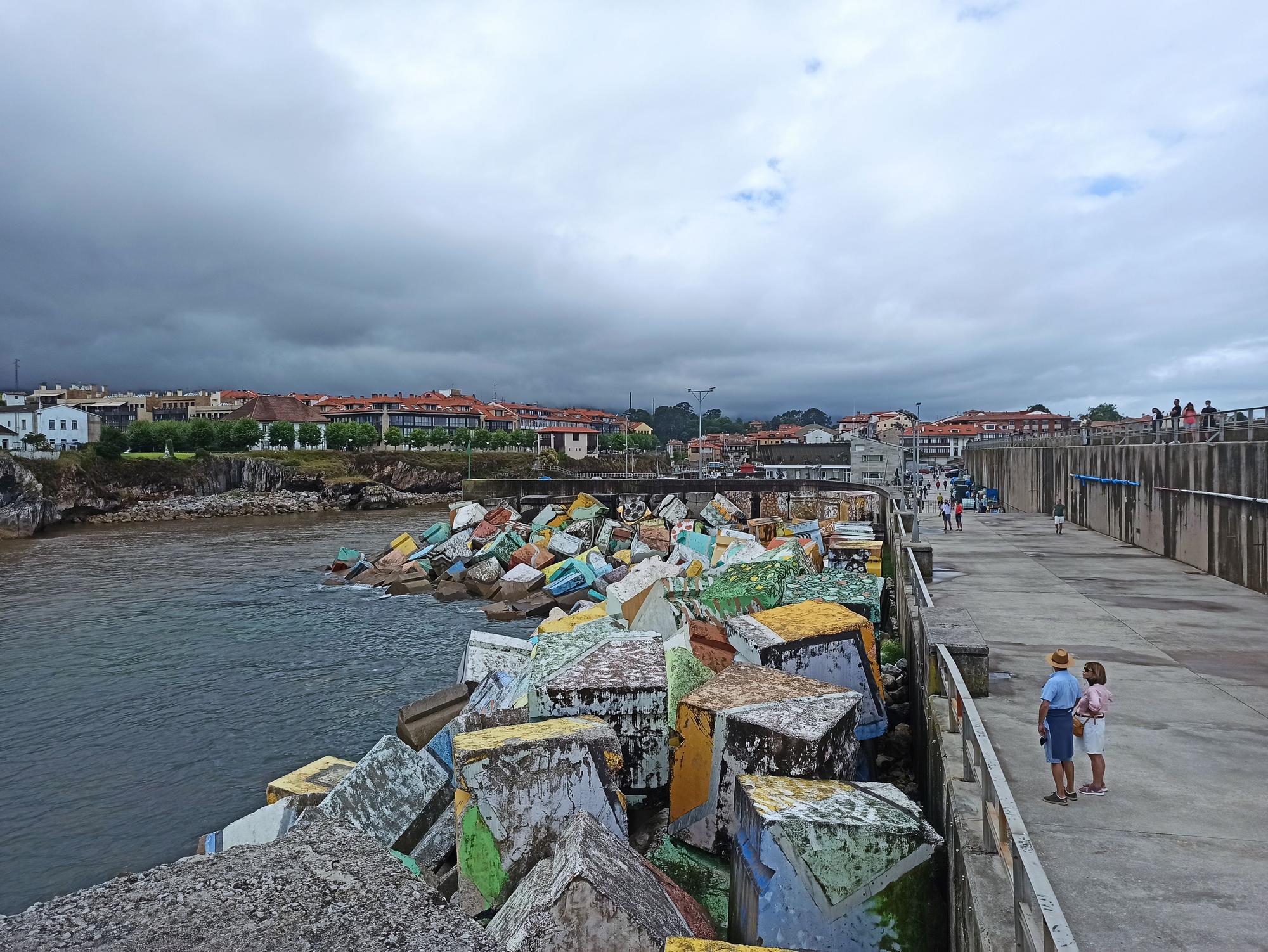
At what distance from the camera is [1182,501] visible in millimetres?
16500

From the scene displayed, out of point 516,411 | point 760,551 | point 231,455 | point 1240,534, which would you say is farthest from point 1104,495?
point 516,411

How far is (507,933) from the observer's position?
3.50 metres

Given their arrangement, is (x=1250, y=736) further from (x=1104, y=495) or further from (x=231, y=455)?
(x=231, y=455)

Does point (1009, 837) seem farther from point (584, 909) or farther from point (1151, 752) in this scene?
point (1151, 752)

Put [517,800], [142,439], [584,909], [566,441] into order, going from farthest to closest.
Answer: [566,441], [142,439], [517,800], [584,909]

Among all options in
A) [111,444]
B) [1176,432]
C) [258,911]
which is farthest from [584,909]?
[111,444]

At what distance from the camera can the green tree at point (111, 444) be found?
5978 centimetres

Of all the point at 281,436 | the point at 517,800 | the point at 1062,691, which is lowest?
the point at 517,800

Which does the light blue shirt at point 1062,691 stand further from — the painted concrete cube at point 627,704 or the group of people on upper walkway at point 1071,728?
the painted concrete cube at point 627,704

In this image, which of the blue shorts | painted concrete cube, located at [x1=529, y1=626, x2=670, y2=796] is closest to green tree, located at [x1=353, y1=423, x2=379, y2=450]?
painted concrete cube, located at [x1=529, y1=626, x2=670, y2=796]

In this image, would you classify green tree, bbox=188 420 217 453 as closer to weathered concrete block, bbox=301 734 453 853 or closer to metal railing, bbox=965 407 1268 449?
metal railing, bbox=965 407 1268 449

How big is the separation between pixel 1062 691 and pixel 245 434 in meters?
79.8

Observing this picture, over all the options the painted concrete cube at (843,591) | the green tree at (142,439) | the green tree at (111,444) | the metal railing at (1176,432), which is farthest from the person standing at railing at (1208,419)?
the green tree at (142,439)

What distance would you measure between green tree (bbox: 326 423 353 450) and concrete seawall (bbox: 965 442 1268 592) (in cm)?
6928
